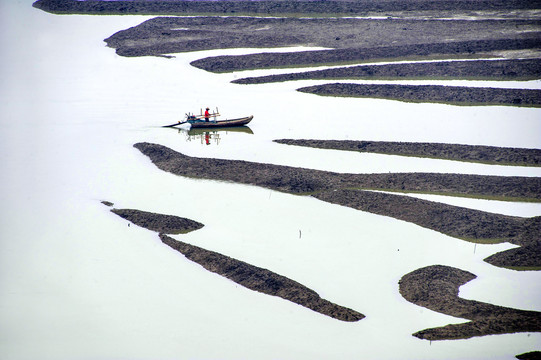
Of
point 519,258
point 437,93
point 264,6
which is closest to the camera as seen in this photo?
point 519,258

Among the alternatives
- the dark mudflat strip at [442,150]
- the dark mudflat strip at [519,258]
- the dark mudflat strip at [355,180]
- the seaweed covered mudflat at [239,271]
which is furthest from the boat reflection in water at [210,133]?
the dark mudflat strip at [519,258]

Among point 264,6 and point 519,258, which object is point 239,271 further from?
point 264,6

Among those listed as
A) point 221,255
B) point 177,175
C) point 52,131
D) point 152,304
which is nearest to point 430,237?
point 221,255

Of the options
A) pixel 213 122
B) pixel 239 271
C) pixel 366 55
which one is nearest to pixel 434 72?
pixel 366 55

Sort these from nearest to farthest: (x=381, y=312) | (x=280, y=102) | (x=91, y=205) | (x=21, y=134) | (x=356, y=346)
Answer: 1. (x=356, y=346)
2. (x=381, y=312)
3. (x=91, y=205)
4. (x=21, y=134)
5. (x=280, y=102)

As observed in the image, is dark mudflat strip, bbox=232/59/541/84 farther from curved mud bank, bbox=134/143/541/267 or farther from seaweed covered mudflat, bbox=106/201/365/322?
seaweed covered mudflat, bbox=106/201/365/322

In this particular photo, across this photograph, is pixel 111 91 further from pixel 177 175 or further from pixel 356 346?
pixel 356 346
